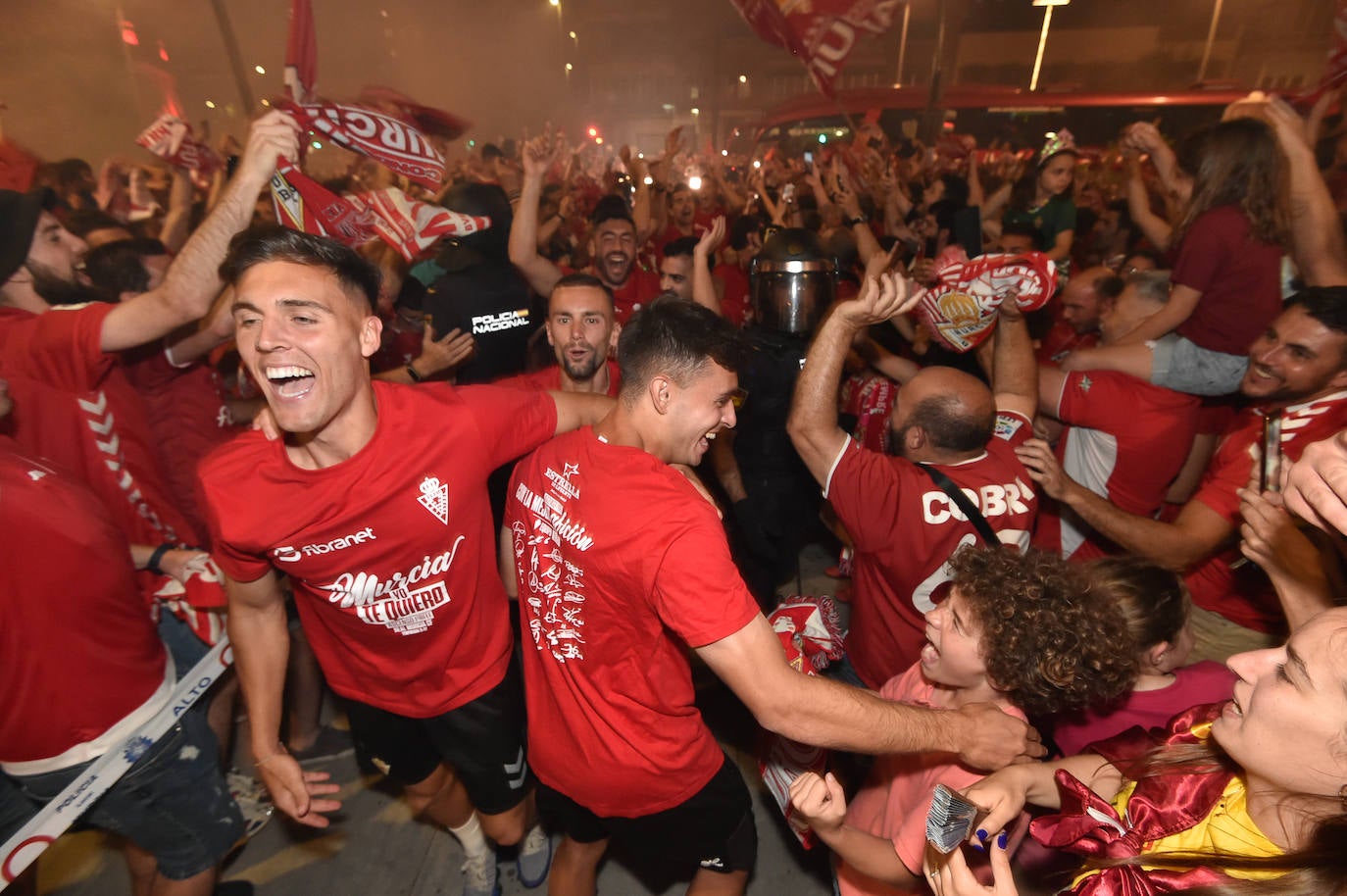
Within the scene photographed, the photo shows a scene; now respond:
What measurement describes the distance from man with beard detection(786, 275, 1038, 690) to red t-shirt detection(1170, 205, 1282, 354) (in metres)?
1.73

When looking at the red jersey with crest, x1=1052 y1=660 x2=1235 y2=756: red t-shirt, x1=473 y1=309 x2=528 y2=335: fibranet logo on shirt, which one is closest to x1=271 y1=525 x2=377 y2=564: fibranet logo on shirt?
the red jersey with crest

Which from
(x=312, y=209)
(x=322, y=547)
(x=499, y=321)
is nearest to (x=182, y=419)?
(x=312, y=209)

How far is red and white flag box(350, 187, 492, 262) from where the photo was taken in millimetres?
3102

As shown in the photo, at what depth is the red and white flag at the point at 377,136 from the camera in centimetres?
276

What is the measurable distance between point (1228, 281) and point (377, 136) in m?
4.46

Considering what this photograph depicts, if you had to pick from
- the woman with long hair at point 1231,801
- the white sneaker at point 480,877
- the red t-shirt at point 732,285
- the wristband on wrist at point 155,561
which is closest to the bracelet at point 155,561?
the wristband on wrist at point 155,561

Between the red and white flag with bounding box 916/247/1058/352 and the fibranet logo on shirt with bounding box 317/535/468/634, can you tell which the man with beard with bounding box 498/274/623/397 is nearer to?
the fibranet logo on shirt with bounding box 317/535/468/634

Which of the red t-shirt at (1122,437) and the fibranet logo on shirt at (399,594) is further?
the red t-shirt at (1122,437)

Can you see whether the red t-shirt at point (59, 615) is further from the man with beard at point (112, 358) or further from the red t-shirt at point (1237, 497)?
the red t-shirt at point (1237, 497)

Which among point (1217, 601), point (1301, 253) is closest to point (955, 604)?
point (1217, 601)

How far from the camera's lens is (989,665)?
1715 millimetres

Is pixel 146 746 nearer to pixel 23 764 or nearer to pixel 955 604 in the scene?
pixel 23 764

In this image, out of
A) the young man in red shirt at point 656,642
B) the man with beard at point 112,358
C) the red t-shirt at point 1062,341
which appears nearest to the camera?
the young man in red shirt at point 656,642

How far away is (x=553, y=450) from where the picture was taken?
2068 millimetres
